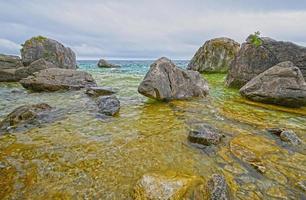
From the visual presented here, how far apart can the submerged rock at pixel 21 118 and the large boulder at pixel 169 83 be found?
13.9ft

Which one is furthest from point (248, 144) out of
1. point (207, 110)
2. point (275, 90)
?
point (275, 90)

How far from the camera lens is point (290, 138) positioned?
6.20 meters

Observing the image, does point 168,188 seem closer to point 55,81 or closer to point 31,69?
point 55,81

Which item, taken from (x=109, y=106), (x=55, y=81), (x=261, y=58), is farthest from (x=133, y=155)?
(x=261, y=58)

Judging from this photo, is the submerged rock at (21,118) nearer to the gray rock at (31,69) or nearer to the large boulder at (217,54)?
the gray rock at (31,69)

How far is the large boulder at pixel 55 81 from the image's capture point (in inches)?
546

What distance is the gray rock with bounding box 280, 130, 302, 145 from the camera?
6.12 metres

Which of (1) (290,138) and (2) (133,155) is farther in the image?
(1) (290,138)

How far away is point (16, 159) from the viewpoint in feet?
15.9

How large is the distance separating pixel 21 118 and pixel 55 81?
7.33m

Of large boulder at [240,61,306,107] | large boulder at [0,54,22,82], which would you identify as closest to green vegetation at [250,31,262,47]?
large boulder at [240,61,306,107]

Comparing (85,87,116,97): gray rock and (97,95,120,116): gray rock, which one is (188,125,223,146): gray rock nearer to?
(97,95,120,116): gray rock

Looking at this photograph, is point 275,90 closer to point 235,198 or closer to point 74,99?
point 235,198

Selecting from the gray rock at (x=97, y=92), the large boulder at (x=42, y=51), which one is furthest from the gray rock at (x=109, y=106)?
the large boulder at (x=42, y=51)
